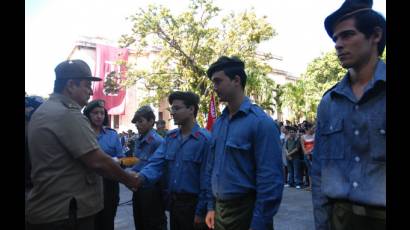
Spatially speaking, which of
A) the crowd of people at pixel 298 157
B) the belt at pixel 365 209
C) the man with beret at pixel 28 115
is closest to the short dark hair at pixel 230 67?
the belt at pixel 365 209

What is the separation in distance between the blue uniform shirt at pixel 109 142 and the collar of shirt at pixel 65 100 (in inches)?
86.6

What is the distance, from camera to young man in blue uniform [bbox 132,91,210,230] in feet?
11.4

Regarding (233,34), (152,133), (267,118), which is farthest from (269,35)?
(267,118)

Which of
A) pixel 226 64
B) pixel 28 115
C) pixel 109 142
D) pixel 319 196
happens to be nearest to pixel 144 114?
pixel 109 142

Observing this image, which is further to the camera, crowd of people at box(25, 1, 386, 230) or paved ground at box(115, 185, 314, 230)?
paved ground at box(115, 185, 314, 230)

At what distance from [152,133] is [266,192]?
2753mm

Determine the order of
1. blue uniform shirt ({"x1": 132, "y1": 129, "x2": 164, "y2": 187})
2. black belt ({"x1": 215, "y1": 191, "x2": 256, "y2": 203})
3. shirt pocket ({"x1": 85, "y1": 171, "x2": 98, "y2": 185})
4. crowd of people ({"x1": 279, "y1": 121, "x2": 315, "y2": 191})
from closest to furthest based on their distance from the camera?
black belt ({"x1": 215, "y1": 191, "x2": 256, "y2": 203}) < shirt pocket ({"x1": 85, "y1": 171, "x2": 98, "y2": 185}) < blue uniform shirt ({"x1": 132, "y1": 129, "x2": 164, "y2": 187}) < crowd of people ({"x1": 279, "y1": 121, "x2": 315, "y2": 191})

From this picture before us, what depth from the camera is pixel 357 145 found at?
1.85 m

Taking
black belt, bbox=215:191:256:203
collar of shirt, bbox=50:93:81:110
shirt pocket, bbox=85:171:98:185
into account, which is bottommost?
black belt, bbox=215:191:256:203

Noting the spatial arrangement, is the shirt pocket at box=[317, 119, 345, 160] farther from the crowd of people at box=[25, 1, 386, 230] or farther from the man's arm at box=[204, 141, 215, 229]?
the man's arm at box=[204, 141, 215, 229]

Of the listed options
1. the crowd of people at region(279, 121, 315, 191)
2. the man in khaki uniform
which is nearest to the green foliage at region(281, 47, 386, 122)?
the crowd of people at region(279, 121, 315, 191)

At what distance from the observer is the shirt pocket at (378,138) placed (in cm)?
173
